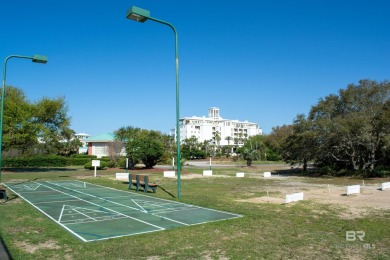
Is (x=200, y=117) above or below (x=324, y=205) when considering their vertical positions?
above

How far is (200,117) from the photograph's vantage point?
18600 centimetres

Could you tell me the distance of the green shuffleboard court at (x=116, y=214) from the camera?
31.3 ft

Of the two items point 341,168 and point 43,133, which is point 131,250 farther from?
point 43,133

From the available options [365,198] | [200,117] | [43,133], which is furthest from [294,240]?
[200,117]

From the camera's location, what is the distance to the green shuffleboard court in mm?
9547

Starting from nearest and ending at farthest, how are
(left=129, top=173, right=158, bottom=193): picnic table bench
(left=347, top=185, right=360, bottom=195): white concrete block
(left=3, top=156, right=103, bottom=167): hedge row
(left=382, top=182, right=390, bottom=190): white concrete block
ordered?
(left=347, top=185, right=360, bottom=195): white concrete block < (left=129, top=173, right=158, bottom=193): picnic table bench < (left=382, top=182, right=390, bottom=190): white concrete block < (left=3, top=156, right=103, bottom=167): hedge row

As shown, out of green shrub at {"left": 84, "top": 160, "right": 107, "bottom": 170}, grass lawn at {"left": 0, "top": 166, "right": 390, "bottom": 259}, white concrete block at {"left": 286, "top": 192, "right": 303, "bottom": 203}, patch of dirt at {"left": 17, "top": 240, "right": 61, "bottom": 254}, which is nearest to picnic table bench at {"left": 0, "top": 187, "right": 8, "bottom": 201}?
grass lawn at {"left": 0, "top": 166, "right": 390, "bottom": 259}

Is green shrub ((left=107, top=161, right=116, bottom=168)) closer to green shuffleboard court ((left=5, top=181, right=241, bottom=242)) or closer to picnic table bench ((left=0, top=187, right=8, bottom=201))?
green shuffleboard court ((left=5, top=181, right=241, bottom=242))

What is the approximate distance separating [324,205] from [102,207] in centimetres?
890

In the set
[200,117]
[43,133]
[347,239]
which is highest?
[200,117]

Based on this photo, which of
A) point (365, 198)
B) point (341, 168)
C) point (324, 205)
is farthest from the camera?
point (341, 168)

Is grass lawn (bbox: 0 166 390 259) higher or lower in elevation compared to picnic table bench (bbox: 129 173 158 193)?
lower

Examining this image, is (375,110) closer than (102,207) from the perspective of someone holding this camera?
No

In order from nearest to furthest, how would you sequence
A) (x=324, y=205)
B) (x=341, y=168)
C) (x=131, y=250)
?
1. (x=131, y=250)
2. (x=324, y=205)
3. (x=341, y=168)
